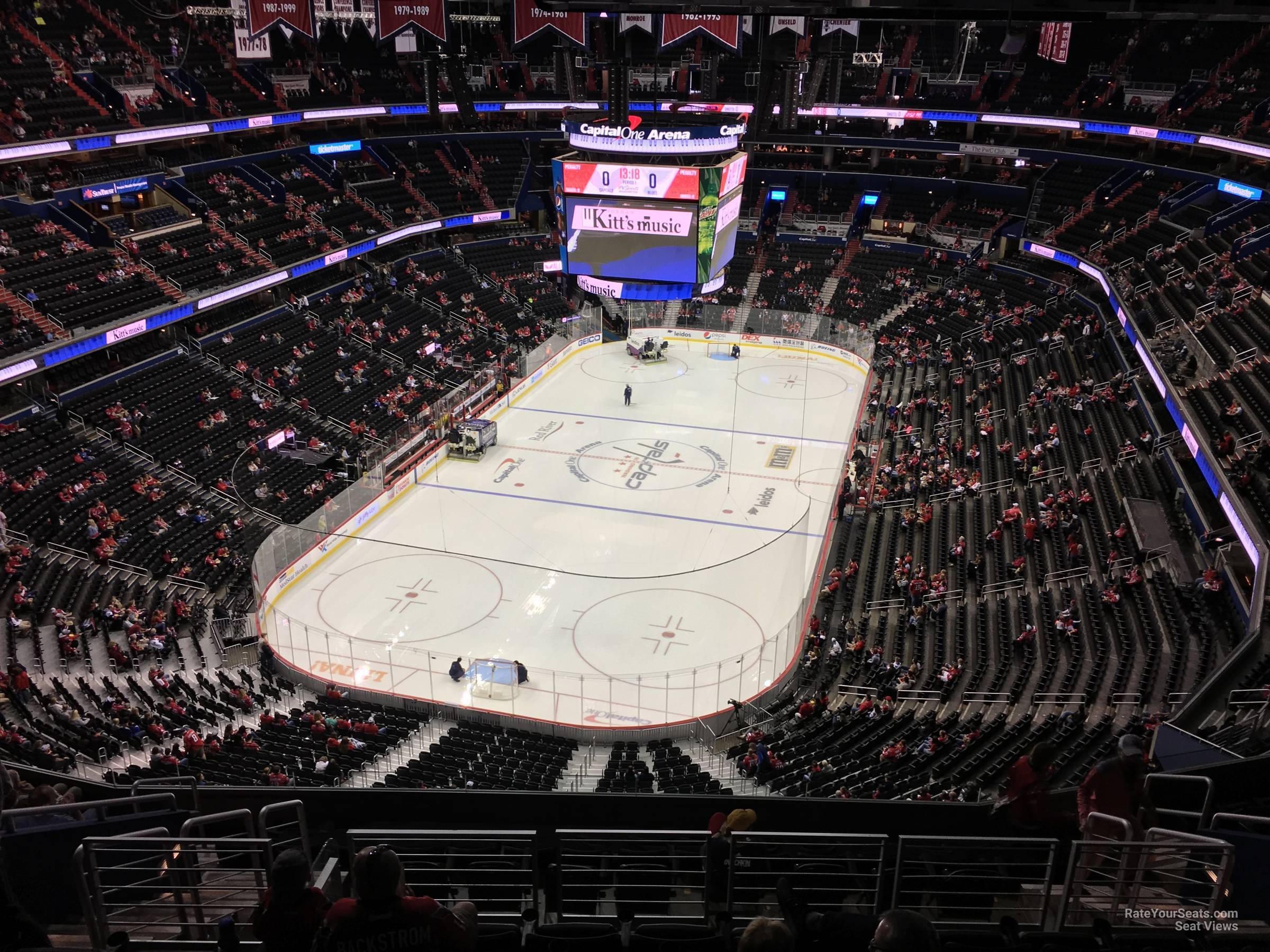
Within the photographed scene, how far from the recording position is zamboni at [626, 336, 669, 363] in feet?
138

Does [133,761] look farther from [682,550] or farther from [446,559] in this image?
[682,550]

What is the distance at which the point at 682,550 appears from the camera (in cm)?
2522

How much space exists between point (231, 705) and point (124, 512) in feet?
28.1

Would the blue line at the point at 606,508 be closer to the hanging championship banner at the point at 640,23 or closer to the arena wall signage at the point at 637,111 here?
the arena wall signage at the point at 637,111

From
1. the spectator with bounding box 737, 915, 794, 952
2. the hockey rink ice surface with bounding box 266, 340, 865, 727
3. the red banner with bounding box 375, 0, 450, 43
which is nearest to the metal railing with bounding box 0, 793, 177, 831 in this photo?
the spectator with bounding box 737, 915, 794, 952

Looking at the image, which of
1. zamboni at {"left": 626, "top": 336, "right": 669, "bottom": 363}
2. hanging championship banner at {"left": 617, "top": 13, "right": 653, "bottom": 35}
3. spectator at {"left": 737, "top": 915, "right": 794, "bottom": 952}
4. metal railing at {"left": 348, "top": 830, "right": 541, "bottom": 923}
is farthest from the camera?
zamboni at {"left": 626, "top": 336, "right": 669, "bottom": 363}

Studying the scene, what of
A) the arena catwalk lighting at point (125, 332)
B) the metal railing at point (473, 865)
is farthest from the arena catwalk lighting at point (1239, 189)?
→ the arena catwalk lighting at point (125, 332)

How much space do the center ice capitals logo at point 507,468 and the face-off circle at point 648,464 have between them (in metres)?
1.99

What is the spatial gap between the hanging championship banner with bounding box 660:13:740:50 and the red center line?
905 inches

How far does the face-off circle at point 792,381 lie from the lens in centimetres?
3778

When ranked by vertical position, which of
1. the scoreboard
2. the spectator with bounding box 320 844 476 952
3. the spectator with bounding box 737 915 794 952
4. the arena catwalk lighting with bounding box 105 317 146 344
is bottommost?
the arena catwalk lighting with bounding box 105 317 146 344

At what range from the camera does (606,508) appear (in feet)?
91.1

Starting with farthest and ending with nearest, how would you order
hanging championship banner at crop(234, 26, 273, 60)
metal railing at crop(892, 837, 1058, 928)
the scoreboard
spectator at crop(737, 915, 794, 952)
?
hanging championship banner at crop(234, 26, 273, 60)
the scoreboard
metal railing at crop(892, 837, 1058, 928)
spectator at crop(737, 915, 794, 952)

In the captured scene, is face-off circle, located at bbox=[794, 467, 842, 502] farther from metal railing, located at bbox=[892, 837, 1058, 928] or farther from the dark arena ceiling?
metal railing, located at bbox=[892, 837, 1058, 928]
